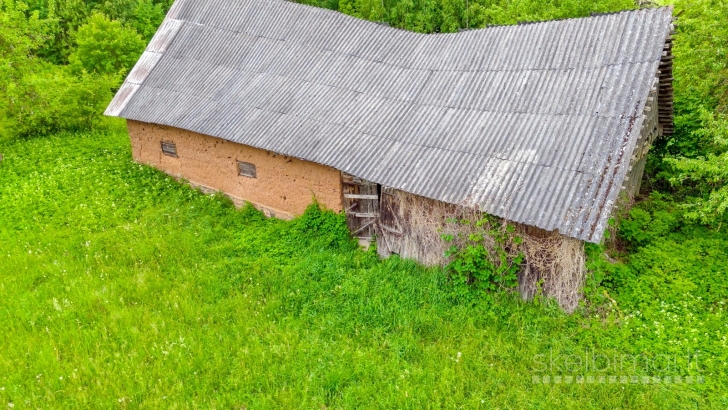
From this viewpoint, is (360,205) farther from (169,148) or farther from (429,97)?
(169,148)

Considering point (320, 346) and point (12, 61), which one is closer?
point (320, 346)

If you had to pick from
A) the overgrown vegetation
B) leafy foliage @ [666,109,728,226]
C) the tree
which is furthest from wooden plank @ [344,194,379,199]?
the tree

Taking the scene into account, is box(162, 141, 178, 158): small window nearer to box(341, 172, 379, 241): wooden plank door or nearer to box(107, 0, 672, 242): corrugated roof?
box(107, 0, 672, 242): corrugated roof

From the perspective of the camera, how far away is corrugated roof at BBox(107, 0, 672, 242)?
887 cm

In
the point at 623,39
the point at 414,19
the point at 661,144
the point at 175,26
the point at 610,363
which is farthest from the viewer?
the point at 414,19

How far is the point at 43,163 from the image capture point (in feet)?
53.7

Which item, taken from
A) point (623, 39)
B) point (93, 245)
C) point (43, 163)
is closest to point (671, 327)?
point (623, 39)

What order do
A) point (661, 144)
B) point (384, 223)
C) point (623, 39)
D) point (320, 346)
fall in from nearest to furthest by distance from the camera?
1. point (320, 346)
2. point (623, 39)
3. point (384, 223)
4. point (661, 144)

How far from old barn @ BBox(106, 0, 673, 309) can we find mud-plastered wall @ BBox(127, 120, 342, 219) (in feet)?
0.16

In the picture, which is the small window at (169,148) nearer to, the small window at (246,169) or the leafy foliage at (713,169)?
the small window at (246,169)

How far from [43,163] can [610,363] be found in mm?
17877

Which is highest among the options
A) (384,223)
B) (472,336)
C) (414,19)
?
(414,19)

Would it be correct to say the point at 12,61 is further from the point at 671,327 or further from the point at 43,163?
the point at 671,327

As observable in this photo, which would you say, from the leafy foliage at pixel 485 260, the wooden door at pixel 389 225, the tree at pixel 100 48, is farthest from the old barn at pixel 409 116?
the tree at pixel 100 48
